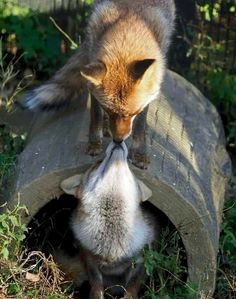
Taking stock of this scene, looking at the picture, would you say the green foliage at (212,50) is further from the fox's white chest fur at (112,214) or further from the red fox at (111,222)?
the fox's white chest fur at (112,214)

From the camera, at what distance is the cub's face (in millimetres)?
5434

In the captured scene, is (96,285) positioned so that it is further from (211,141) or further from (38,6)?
(38,6)

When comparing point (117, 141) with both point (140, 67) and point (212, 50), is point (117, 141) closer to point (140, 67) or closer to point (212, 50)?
point (140, 67)

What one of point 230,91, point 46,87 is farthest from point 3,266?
point 230,91

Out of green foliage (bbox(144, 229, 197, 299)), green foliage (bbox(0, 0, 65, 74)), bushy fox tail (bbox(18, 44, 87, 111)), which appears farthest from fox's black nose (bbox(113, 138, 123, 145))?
green foliage (bbox(0, 0, 65, 74))

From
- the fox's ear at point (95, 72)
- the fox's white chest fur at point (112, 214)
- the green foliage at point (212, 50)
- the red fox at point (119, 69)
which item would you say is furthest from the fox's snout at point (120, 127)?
the green foliage at point (212, 50)

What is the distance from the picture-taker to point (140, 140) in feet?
19.4

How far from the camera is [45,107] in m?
6.80

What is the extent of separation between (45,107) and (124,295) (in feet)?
6.06

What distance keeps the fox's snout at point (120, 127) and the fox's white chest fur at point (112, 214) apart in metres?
0.14

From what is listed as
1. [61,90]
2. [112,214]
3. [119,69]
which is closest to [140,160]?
[112,214]

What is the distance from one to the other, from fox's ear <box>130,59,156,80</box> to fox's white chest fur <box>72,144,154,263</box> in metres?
0.50

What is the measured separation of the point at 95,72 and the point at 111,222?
97cm

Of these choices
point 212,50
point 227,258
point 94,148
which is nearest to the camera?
point 94,148
